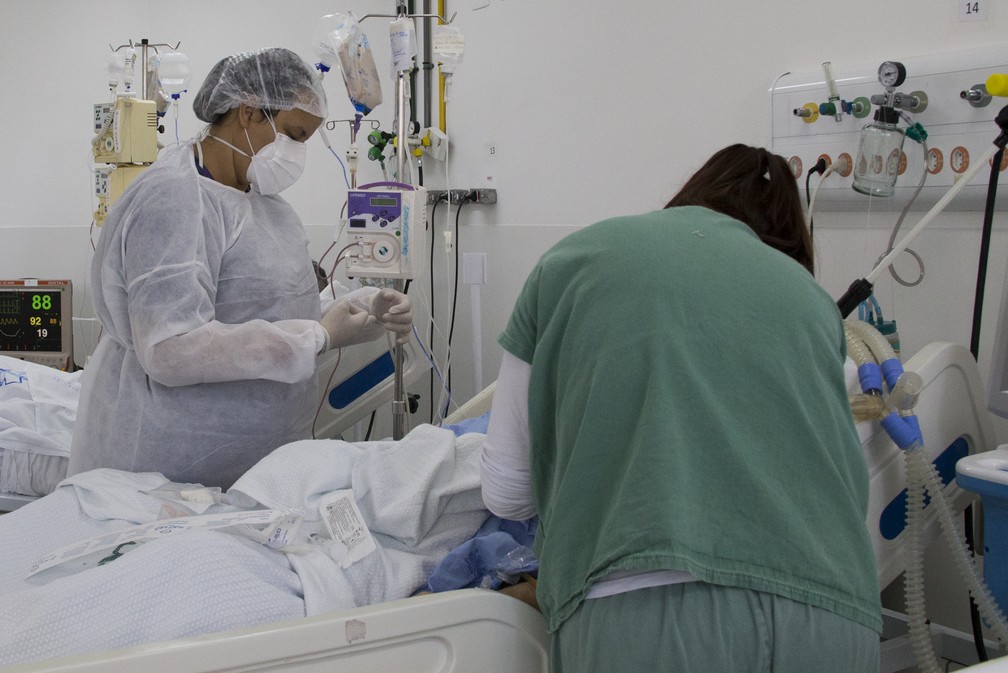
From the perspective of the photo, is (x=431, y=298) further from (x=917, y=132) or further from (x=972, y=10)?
(x=972, y=10)

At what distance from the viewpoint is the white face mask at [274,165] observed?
203 centimetres

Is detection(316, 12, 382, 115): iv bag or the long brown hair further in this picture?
detection(316, 12, 382, 115): iv bag

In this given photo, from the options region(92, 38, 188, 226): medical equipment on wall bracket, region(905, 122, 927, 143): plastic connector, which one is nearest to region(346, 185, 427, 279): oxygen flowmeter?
region(905, 122, 927, 143): plastic connector

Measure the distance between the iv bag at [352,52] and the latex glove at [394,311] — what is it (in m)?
0.57

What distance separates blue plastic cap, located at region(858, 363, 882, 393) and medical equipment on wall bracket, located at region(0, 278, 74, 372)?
11.0 ft

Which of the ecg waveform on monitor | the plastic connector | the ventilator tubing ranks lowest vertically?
the ventilator tubing

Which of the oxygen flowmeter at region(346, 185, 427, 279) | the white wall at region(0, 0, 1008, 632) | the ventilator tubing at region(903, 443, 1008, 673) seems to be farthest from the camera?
the oxygen flowmeter at region(346, 185, 427, 279)

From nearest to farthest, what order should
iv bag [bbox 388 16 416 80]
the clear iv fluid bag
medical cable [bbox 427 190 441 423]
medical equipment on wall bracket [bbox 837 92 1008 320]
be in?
1. medical equipment on wall bracket [bbox 837 92 1008 320]
2. iv bag [bbox 388 16 416 80]
3. the clear iv fluid bag
4. medical cable [bbox 427 190 441 423]

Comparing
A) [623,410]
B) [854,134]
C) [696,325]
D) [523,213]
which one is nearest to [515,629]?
[623,410]

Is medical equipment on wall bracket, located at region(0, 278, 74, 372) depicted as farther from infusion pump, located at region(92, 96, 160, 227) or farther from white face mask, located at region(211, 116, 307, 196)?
white face mask, located at region(211, 116, 307, 196)

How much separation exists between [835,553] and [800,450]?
5.3 inches

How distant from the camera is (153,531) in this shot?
4.49ft

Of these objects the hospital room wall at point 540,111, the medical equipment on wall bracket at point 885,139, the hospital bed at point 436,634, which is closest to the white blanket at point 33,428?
the hospital room wall at point 540,111

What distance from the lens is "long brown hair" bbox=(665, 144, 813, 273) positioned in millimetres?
1238
